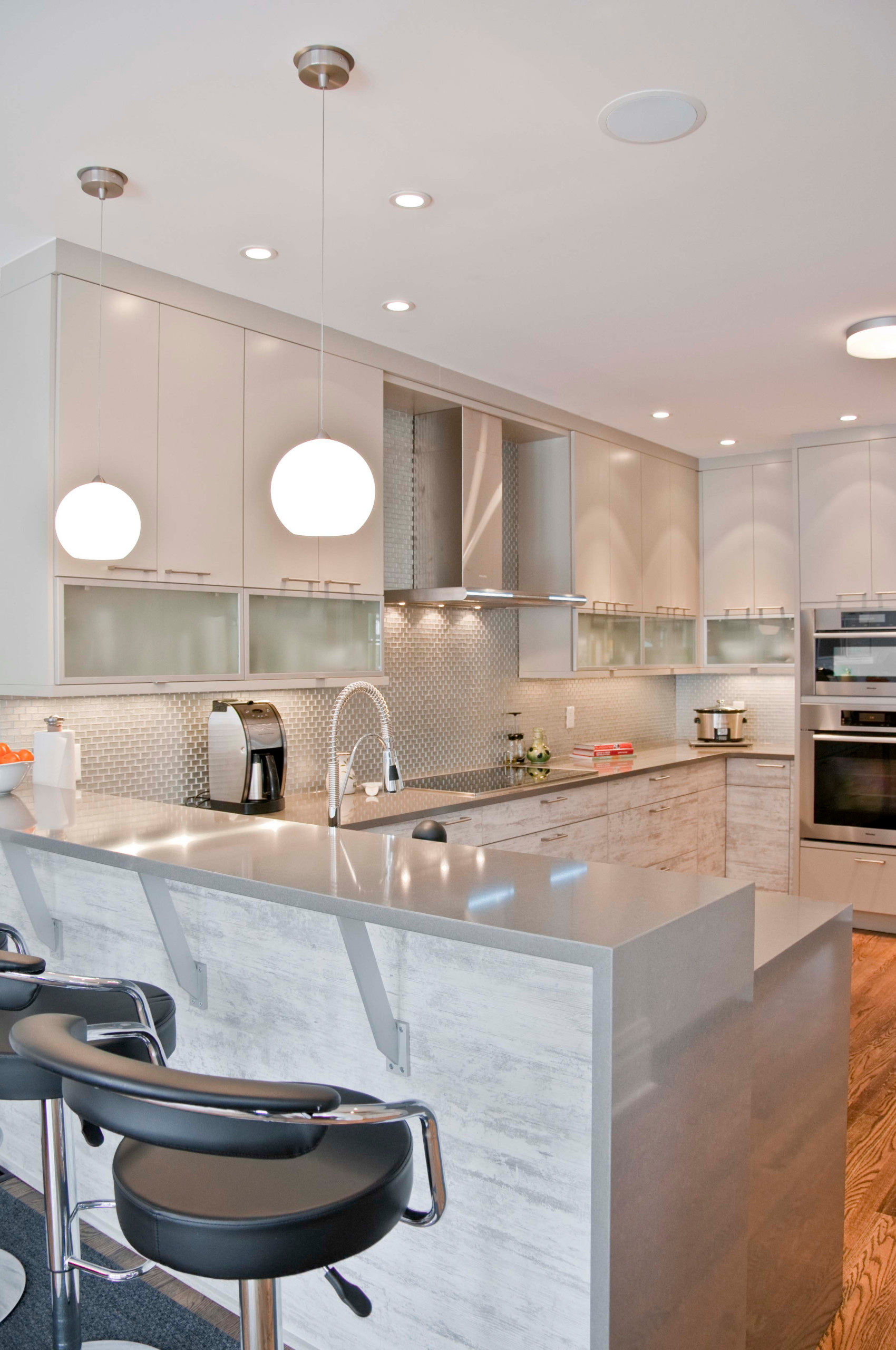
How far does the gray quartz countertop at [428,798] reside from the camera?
3.37m

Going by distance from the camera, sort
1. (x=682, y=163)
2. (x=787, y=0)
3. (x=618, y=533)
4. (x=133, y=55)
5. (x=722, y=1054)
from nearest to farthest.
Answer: (x=722, y=1054), (x=787, y=0), (x=133, y=55), (x=682, y=163), (x=618, y=533)

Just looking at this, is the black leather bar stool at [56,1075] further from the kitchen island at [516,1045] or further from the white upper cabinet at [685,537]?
the white upper cabinet at [685,537]

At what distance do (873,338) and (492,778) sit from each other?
239cm

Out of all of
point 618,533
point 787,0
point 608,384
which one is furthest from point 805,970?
point 618,533

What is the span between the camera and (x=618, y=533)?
5414 mm

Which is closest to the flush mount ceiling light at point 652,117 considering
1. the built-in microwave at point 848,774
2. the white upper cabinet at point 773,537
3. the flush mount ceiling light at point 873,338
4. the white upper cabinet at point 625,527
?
the flush mount ceiling light at point 873,338

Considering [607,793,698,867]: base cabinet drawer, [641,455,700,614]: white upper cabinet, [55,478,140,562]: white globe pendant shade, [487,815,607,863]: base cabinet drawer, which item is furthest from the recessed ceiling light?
[641,455,700,614]: white upper cabinet

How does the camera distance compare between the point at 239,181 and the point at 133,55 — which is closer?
the point at 133,55

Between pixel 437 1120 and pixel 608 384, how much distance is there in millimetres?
3525

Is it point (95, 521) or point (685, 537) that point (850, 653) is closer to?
point (685, 537)

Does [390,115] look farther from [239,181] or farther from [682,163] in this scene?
[682,163]

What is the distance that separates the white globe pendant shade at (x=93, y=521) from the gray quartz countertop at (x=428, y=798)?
3.06ft

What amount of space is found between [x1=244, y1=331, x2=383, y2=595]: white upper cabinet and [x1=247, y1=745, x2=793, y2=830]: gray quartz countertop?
79cm

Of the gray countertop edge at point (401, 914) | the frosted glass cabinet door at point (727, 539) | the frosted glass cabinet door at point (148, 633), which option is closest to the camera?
the gray countertop edge at point (401, 914)
